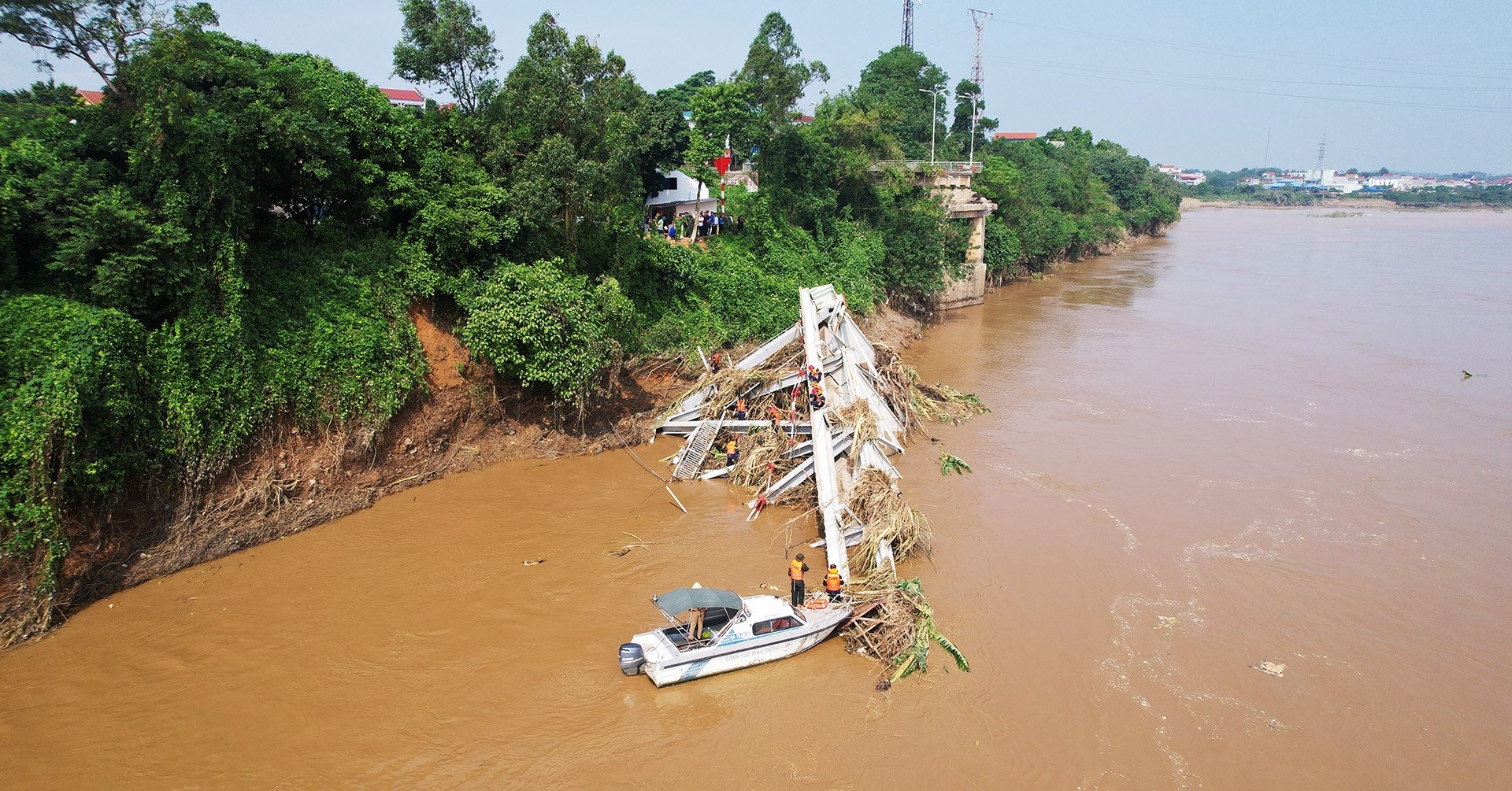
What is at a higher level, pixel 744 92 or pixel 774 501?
pixel 744 92

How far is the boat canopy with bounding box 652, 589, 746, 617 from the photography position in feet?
32.2

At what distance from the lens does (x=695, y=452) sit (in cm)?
1644

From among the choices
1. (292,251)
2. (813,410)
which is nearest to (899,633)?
(813,410)

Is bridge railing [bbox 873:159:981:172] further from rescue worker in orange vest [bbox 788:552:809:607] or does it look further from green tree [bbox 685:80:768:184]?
rescue worker in orange vest [bbox 788:552:809:607]

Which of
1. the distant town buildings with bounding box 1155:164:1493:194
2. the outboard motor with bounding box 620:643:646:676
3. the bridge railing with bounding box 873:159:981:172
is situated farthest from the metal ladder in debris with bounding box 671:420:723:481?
the distant town buildings with bounding box 1155:164:1493:194

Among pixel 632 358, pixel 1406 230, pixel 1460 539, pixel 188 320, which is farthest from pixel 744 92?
pixel 1406 230

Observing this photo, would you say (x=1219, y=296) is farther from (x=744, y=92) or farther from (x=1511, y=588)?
(x=1511, y=588)

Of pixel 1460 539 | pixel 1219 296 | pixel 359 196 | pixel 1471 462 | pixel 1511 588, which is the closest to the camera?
pixel 1511 588

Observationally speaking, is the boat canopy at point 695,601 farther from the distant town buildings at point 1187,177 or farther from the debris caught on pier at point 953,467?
the distant town buildings at point 1187,177

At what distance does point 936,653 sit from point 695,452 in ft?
23.1

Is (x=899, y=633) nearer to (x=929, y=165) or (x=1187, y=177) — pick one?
(x=929, y=165)

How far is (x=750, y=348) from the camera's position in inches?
881

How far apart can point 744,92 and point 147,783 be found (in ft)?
77.8

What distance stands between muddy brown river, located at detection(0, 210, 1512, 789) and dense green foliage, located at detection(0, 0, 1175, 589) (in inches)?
86.0
